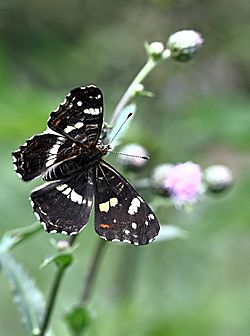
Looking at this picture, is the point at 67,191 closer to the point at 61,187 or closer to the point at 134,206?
the point at 61,187

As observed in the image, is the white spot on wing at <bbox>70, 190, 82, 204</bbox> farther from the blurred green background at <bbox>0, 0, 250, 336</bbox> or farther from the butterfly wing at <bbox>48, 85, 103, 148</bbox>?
the blurred green background at <bbox>0, 0, 250, 336</bbox>

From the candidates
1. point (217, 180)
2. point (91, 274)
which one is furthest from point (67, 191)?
point (217, 180)

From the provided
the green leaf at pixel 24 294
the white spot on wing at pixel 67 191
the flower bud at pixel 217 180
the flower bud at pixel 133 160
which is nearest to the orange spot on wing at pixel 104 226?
the white spot on wing at pixel 67 191

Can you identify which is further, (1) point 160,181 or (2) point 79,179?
(1) point 160,181

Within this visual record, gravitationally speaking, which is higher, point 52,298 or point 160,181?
point 160,181

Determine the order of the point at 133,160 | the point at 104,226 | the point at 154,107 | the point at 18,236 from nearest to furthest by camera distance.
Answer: the point at 104,226 < the point at 18,236 < the point at 133,160 < the point at 154,107

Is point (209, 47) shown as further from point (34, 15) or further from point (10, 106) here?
point (10, 106)

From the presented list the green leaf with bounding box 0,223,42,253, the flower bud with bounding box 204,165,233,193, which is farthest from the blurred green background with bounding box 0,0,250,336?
the green leaf with bounding box 0,223,42,253
